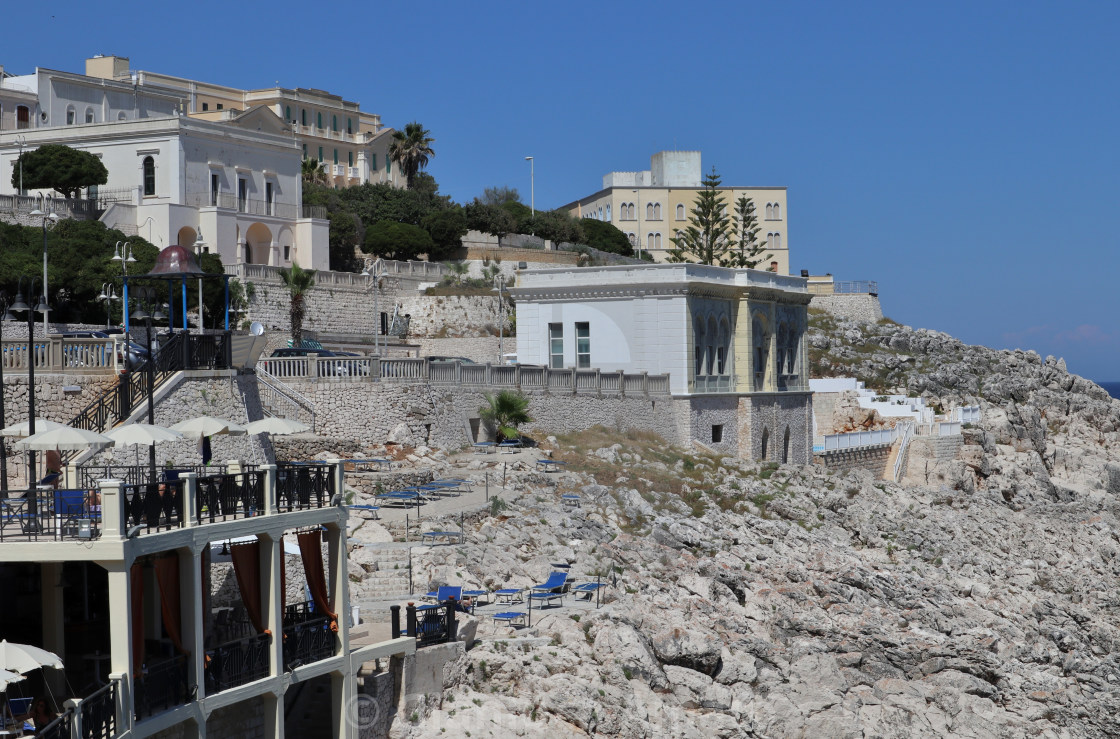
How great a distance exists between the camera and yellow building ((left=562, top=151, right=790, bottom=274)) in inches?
3925

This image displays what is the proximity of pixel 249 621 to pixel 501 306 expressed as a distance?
4106cm

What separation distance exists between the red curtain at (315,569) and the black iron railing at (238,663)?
1.59m

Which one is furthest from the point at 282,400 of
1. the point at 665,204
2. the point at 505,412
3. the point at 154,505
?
the point at 665,204

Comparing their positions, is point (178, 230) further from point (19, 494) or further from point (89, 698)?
point (89, 698)

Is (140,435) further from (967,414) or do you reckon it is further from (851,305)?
(851,305)

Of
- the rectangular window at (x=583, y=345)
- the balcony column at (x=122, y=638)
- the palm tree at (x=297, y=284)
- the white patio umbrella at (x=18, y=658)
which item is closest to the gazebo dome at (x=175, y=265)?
the balcony column at (x=122, y=638)

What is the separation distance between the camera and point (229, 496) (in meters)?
17.6

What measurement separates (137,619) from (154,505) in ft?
4.21

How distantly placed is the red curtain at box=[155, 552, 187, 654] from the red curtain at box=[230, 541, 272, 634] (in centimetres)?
100

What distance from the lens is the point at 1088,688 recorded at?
30812 mm

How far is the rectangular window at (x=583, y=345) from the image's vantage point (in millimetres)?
A: 46906

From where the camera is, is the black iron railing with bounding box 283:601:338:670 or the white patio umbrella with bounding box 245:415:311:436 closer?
the black iron railing with bounding box 283:601:338:670

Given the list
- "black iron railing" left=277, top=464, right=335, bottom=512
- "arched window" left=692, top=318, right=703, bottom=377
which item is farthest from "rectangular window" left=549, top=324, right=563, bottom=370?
"black iron railing" left=277, top=464, right=335, bottom=512

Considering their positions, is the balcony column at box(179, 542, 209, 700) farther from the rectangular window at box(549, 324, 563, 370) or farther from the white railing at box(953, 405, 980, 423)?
the white railing at box(953, 405, 980, 423)
